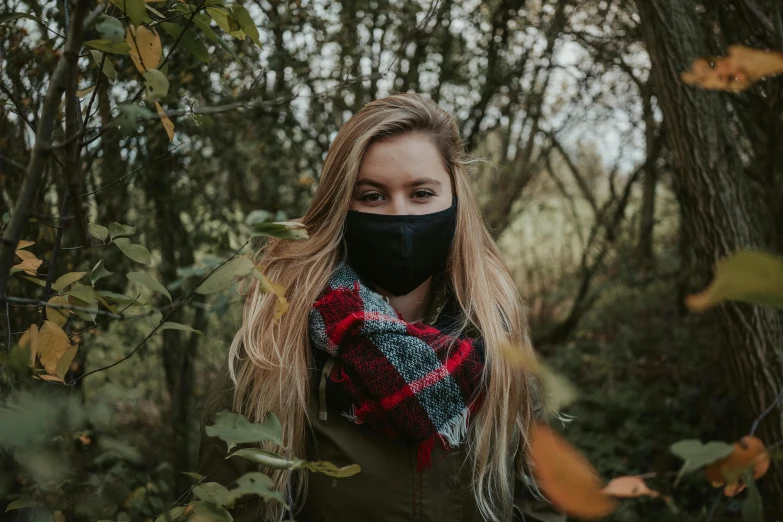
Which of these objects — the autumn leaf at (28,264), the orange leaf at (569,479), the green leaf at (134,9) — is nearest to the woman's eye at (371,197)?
the autumn leaf at (28,264)

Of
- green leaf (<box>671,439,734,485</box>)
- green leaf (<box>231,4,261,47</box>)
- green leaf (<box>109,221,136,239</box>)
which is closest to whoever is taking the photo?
green leaf (<box>671,439,734,485</box>)

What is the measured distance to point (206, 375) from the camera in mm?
4648

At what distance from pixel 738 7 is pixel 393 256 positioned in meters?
1.87

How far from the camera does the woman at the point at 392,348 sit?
1.82 meters

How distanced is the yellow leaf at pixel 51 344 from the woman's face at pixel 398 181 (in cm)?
105

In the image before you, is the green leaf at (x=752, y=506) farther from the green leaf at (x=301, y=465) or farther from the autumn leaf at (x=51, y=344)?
the autumn leaf at (x=51, y=344)

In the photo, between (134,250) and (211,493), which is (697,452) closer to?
(211,493)

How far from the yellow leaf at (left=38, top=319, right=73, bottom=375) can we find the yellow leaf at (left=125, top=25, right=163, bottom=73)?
1.57ft

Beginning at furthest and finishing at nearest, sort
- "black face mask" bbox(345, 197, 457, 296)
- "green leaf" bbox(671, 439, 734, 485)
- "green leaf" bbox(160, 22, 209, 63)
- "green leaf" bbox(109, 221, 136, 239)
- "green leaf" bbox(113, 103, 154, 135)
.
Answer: "black face mask" bbox(345, 197, 457, 296) < "green leaf" bbox(109, 221, 136, 239) < "green leaf" bbox(160, 22, 209, 63) < "green leaf" bbox(113, 103, 154, 135) < "green leaf" bbox(671, 439, 734, 485)

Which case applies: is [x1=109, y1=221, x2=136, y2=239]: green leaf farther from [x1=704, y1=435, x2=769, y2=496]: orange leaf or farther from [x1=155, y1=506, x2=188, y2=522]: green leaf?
[x1=704, y1=435, x2=769, y2=496]: orange leaf

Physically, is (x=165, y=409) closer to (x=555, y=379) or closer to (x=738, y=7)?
(x=738, y=7)

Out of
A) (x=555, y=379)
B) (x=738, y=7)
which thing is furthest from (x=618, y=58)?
(x=555, y=379)

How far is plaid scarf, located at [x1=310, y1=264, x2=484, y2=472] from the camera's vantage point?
1.79 meters

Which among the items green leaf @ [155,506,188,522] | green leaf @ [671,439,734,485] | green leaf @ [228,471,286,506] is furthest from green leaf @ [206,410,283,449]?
green leaf @ [671,439,734,485]
